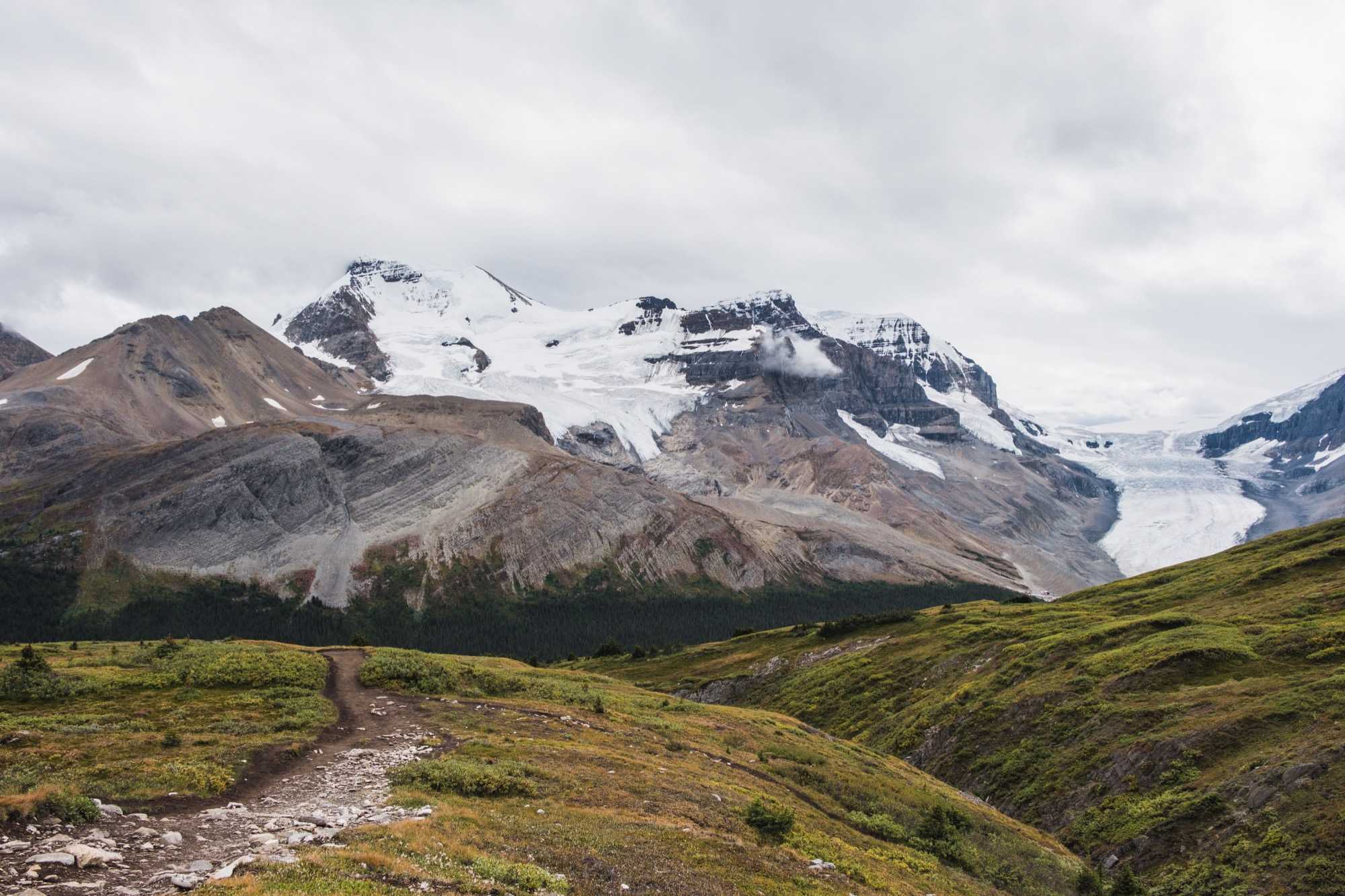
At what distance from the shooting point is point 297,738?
93.6 feet

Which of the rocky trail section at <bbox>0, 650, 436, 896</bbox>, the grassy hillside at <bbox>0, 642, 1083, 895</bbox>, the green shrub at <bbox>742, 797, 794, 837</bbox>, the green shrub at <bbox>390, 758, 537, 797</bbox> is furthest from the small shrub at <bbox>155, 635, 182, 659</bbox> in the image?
the green shrub at <bbox>742, 797, 794, 837</bbox>

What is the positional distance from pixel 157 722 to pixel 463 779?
14.5 meters

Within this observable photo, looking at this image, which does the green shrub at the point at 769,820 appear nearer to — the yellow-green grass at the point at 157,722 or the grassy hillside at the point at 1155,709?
the yellow-green grass at the point at 157,722

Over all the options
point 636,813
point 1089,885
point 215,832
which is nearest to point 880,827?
point 1089,885

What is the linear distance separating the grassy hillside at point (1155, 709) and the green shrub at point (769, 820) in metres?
16.9

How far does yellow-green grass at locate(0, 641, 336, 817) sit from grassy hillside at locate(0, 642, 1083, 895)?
0.42 feet

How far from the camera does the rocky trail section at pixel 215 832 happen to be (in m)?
14.8

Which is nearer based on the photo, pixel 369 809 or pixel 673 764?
pixel 369 809

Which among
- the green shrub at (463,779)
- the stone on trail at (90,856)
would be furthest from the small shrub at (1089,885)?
the stone on trail at (90,856)

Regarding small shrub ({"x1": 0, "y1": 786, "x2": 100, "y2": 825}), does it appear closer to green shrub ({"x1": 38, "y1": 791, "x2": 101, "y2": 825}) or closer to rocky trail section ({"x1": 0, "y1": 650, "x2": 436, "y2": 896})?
green shrub ({"x1": 38, "y1": 791, "x2": 101, "y2": 825})

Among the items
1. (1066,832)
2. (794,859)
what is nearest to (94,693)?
(794,859)

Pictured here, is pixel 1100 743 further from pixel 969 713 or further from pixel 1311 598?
pixel 1311 598

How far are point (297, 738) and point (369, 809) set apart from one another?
915 centimetres

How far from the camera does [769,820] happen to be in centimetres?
2498
